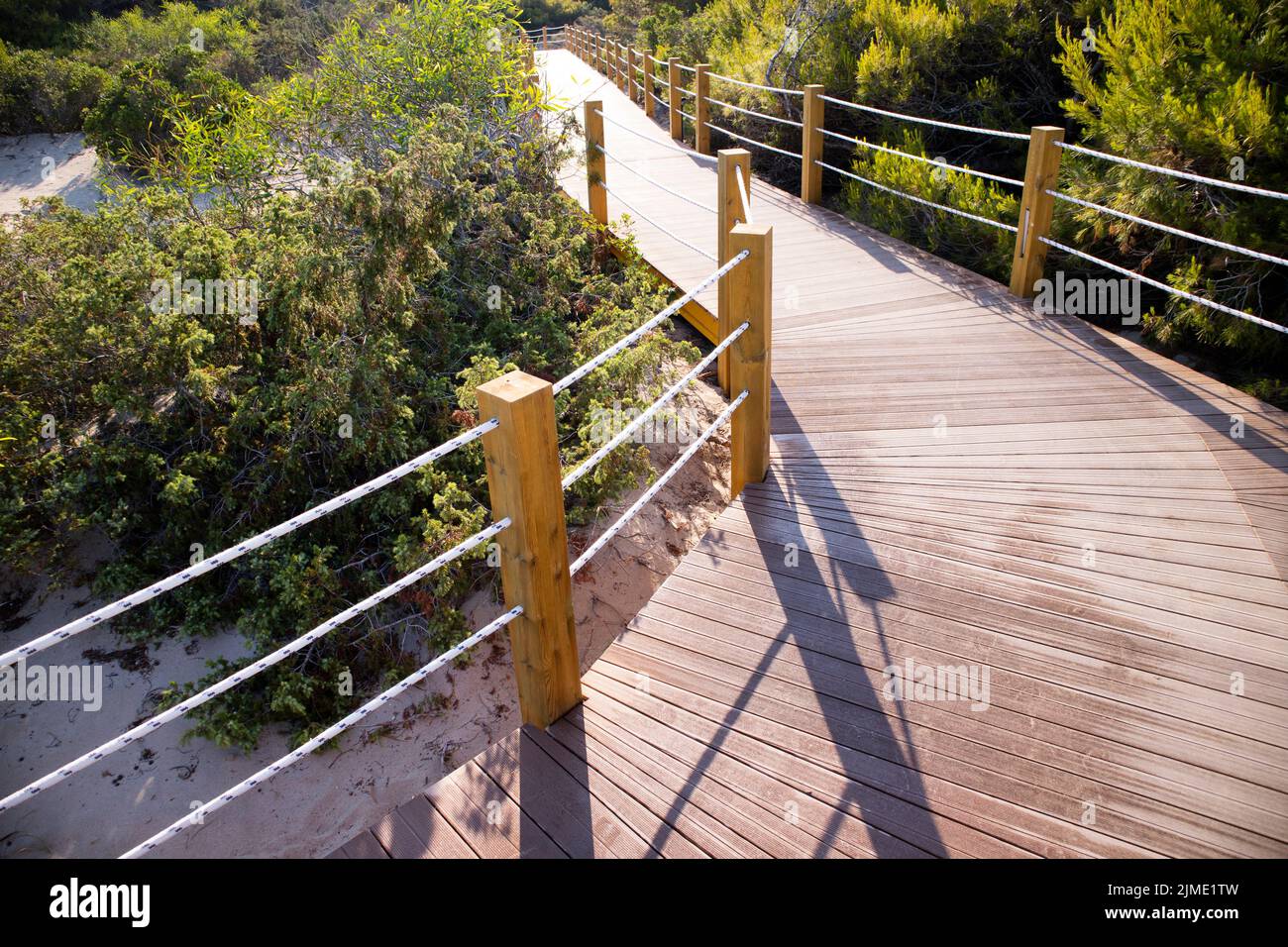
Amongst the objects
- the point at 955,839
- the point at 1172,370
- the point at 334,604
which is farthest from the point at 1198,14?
the point at 334,604

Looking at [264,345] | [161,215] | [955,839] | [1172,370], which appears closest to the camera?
[955,839]

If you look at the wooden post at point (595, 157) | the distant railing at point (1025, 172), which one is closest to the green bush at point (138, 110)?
the distant railing at point (1025, 172)

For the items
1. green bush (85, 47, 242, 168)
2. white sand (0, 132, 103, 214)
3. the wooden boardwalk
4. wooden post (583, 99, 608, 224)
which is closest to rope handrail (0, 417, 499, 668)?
the wooden boardwalk

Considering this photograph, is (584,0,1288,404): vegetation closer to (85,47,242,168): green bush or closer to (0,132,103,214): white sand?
(85,47,242,168): green bush

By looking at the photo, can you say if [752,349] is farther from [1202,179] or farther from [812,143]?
[812,143]

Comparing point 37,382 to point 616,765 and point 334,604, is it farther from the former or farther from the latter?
point 616,765

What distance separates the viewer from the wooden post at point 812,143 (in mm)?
7523

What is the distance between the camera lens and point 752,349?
3.47 metres

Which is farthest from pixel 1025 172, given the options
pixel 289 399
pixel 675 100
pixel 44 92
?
pixel 44 92

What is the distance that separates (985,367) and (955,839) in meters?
3.09

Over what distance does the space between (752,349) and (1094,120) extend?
168 inches

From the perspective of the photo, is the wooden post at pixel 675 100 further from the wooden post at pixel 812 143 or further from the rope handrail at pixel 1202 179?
the rope handrail at pixel 1202 179

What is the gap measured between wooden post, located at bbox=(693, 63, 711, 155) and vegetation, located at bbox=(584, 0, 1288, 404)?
1.83 feet

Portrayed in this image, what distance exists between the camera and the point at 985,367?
181 inches
